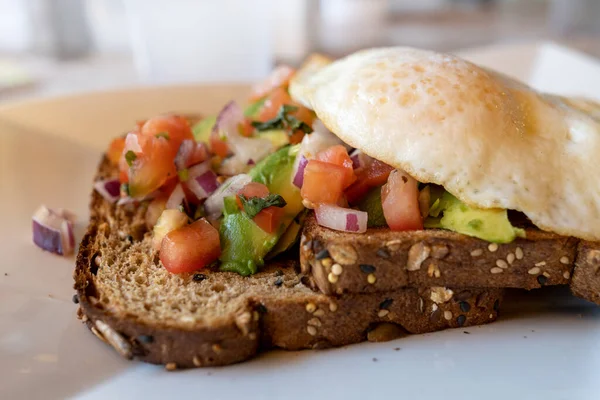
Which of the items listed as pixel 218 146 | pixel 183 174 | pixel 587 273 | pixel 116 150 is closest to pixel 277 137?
pixel 218 146

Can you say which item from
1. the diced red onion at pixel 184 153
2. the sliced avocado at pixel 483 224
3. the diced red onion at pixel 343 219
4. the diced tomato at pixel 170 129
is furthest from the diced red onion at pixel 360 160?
the diced tomato at pixel 170 129

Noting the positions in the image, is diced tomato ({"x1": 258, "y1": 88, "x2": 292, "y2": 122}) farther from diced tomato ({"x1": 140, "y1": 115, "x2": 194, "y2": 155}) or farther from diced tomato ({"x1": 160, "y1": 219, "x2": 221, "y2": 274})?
diced tomato ({"x1": 160, "y1": 219, "x2": 221, "y2": 274})

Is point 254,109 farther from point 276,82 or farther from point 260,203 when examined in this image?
point 260,203

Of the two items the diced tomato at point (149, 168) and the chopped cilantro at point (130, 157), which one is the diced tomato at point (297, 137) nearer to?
the diced tomato at point (149, 168)

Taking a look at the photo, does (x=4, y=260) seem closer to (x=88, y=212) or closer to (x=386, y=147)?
(x=88, y=212)

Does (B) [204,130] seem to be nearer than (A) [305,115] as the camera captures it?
No

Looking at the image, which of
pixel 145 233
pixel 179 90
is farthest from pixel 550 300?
pixel 179 90

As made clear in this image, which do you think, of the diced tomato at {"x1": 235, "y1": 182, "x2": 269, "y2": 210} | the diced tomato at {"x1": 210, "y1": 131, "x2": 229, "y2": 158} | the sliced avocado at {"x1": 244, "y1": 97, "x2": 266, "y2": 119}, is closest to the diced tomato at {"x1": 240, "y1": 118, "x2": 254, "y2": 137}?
the diced tomato at {"x1": 210, "y1": 131, "x2": 229, "y2": 158}
